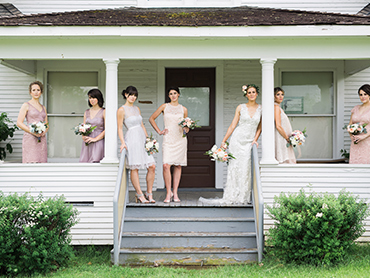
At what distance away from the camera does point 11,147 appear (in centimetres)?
814

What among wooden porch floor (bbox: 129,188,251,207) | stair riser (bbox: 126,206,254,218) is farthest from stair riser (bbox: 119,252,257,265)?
wooden porch floor (bbox: 129,188,251,207)

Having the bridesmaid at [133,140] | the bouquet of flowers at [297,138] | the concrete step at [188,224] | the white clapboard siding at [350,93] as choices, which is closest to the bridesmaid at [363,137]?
the bouquet of flowers at [297,138]

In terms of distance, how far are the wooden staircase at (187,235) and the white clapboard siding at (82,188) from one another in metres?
0.53

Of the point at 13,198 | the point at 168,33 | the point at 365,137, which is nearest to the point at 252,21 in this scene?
the point at 168,33

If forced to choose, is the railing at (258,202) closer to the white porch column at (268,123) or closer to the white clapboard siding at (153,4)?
the white porch column at (268,123)

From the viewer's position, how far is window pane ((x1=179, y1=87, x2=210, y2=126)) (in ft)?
28.9

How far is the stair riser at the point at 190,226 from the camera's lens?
614cm

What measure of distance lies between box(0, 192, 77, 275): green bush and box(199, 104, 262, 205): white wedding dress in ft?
8.35

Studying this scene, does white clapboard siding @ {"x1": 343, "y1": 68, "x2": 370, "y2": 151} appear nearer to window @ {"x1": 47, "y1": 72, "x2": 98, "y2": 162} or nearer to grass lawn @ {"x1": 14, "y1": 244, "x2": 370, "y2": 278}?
grass lawn @ {"x1": 14, "y1": 244, "x2": 370, "y2": 278}

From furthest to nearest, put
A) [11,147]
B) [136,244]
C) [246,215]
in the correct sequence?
[11,147], [246,215], [136,244]

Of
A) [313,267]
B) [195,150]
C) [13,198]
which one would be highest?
[195,150]

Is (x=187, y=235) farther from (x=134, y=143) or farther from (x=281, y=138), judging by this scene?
(x=281, y=138)

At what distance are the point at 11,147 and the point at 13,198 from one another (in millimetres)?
3009

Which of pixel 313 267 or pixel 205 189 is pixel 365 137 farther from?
pixel 205 189
